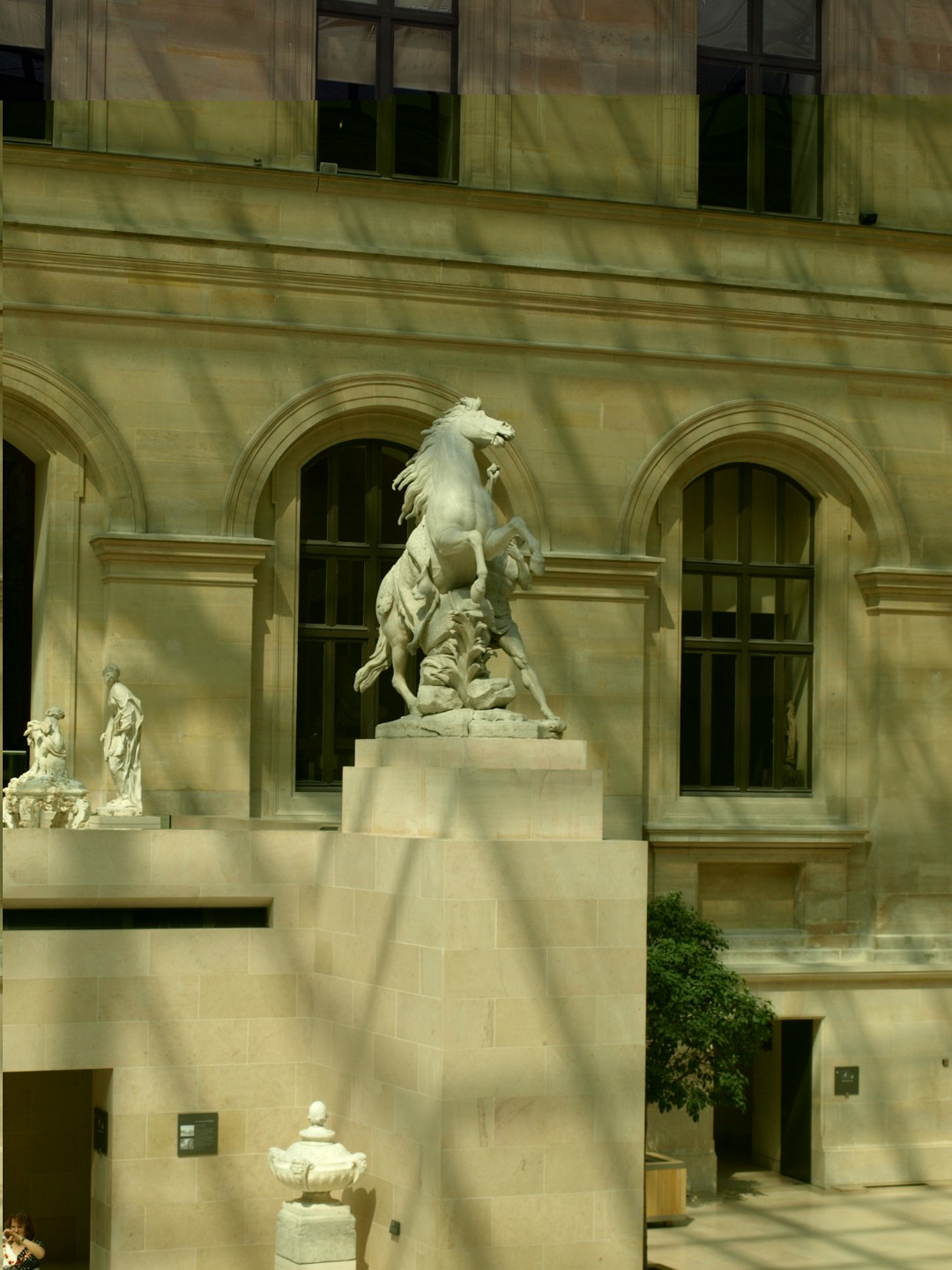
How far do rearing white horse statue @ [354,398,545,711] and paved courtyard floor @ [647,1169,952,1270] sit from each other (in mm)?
7881

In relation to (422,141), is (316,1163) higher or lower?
lower

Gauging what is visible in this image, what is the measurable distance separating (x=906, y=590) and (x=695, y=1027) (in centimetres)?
774

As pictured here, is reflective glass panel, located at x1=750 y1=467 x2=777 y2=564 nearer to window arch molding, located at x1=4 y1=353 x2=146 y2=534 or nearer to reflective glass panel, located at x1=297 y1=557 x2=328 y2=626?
reflective glass panel, located at x1=297 y1=557 x2=328 y2=626

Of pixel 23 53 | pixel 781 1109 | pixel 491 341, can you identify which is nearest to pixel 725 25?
pixel 491 341

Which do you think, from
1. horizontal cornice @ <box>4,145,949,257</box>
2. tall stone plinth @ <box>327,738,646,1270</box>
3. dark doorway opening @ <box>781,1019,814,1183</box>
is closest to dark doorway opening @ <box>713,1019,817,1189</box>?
dark doorway opening @ <box>781,1019,814,1183</box>

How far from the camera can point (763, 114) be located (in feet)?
90.3

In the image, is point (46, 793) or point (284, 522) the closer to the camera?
point (46, 793)

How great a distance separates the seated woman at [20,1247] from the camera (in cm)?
1586

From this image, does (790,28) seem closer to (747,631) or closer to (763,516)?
(763,516)

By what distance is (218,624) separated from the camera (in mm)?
23891

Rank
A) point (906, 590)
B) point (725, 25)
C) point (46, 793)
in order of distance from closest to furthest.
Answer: point (46, 793)
point (906, 590)
point (725, 25)

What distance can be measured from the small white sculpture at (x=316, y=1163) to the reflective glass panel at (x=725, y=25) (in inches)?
616

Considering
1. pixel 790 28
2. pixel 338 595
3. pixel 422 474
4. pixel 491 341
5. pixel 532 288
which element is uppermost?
pixel 790 28

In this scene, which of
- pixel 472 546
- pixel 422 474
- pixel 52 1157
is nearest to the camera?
pixel 472 546
